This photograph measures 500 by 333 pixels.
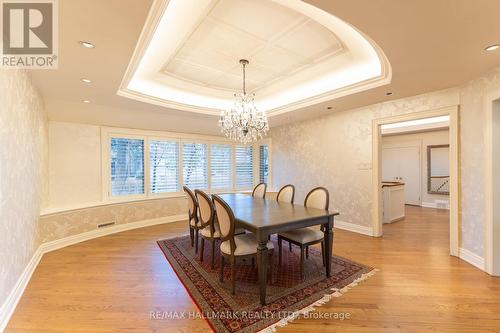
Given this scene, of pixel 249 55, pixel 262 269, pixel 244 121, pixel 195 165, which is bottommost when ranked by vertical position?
pixel 262 269

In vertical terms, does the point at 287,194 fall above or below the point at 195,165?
below

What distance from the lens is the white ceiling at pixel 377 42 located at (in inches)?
58.2

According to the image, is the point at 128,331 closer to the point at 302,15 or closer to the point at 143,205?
the point at 302,15

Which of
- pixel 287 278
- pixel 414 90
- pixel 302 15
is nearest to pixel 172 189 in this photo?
pixel 287 278

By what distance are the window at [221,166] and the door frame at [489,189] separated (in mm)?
5090

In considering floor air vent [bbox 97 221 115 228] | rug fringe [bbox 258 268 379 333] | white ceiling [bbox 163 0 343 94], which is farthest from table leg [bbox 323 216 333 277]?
floor air vent [bbox 97 221 115 228]

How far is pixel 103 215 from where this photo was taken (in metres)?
4.22

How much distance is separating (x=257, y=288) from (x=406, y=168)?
710 cm

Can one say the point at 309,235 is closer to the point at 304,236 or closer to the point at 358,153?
the point at 304,236

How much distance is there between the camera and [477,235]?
2.79 m

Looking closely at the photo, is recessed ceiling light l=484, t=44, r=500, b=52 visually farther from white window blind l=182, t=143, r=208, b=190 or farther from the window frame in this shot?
white window blind l=182, t=143, r=208, b=190

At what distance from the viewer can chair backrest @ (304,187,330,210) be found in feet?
Result: 9.46

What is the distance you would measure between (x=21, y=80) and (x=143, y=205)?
3144mm

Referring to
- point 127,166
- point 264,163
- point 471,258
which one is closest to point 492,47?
point 471,258
